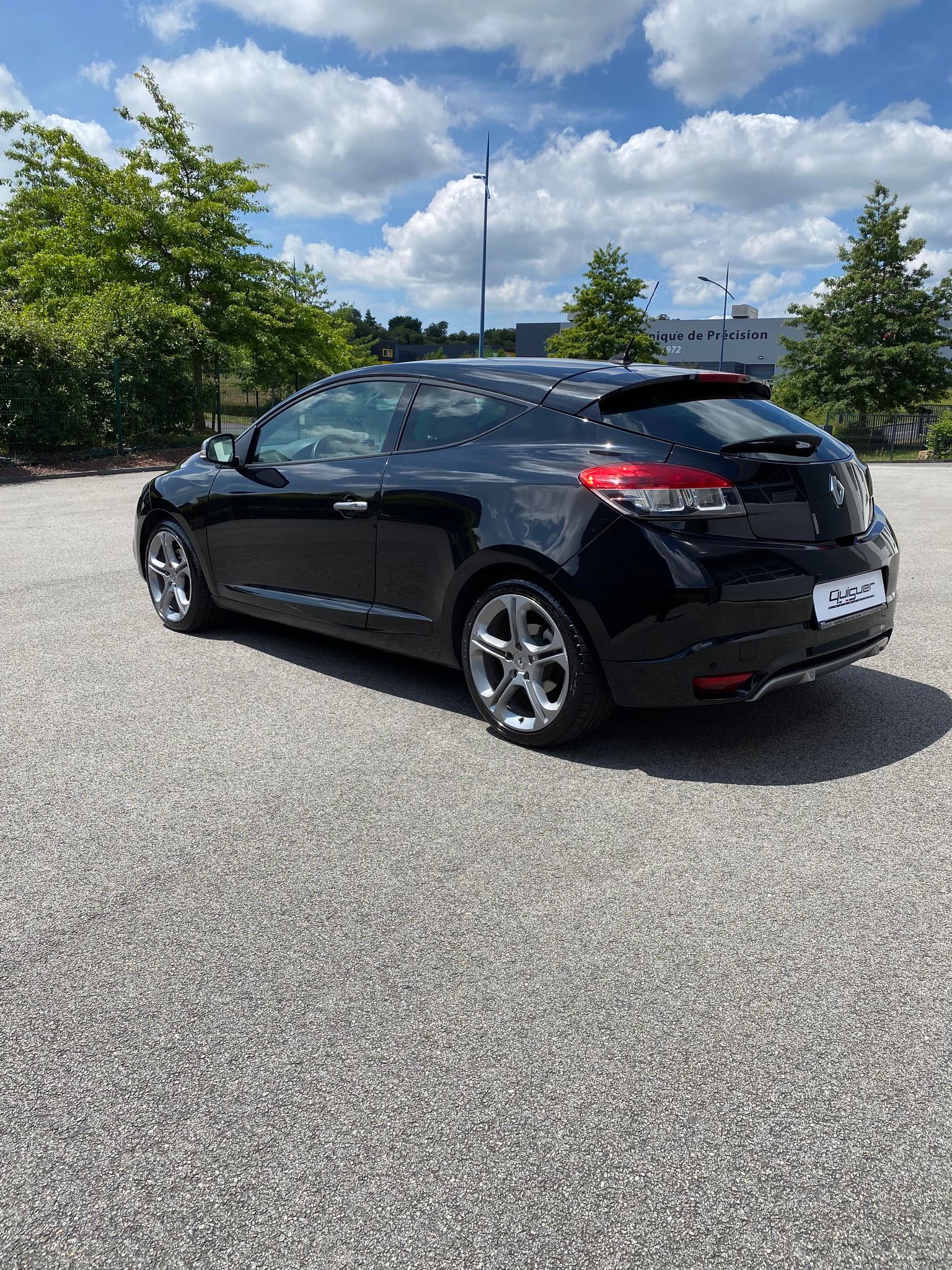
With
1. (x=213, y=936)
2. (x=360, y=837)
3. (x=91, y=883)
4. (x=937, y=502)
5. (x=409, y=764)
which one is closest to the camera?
(x=213, y=936)

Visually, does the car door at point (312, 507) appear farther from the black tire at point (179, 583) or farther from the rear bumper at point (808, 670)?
the rear bumper at point (808, 670)

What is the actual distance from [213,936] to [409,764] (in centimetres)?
138

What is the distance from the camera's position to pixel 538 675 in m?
4.16

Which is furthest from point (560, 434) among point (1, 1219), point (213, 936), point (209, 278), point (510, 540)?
point (209, 278)

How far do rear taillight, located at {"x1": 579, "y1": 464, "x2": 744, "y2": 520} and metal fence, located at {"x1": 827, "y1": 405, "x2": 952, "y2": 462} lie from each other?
36579 mm

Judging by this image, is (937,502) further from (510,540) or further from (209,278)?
(209,278)

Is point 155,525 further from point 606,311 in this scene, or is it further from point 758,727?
point 606,311

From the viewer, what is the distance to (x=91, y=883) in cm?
307


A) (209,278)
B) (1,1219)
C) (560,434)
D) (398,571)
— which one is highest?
(209,278)

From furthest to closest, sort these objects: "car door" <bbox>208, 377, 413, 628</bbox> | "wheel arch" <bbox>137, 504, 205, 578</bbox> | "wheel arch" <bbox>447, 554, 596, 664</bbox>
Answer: "wheel arch" <bbox>137, 504, 205, 578</bbox> → "car door" <bbox>208, 377, 413, 628</bbox> → "wheel arch" <bbox>447, 554, 596, 664</bbox>

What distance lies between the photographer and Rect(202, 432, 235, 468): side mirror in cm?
578

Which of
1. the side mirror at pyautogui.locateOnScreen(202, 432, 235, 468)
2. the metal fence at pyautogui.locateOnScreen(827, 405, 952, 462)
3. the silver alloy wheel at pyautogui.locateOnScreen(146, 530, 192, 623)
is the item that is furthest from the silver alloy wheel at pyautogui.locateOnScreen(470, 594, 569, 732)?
the metal fence at pyautogui.locateOnScreen(827, 405, 952, 462)

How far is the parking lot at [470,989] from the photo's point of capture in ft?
5.97

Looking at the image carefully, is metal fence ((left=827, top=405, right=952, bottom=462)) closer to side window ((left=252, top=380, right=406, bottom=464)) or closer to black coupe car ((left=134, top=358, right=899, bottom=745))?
side window ((left=252, top=380, right=406, bottom=464))
